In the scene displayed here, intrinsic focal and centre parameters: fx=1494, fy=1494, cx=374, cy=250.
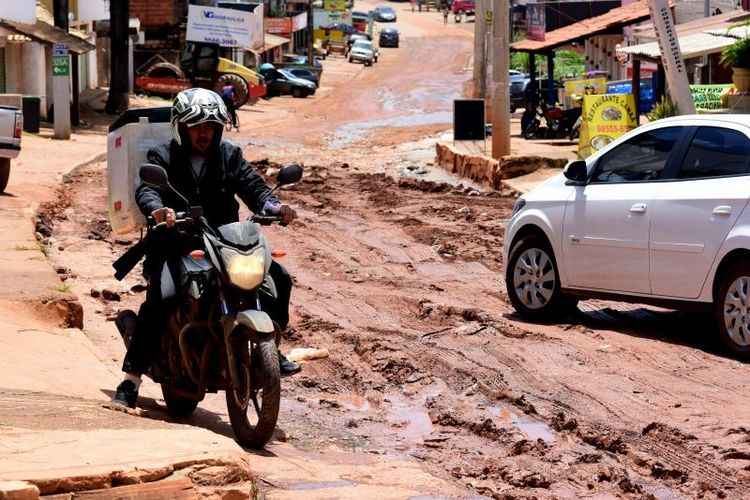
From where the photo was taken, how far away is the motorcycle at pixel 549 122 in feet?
113

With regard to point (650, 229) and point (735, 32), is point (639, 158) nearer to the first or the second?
point (650, 229)

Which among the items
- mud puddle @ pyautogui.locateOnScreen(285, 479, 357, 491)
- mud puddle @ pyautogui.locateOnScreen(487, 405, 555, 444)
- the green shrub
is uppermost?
the green shrub

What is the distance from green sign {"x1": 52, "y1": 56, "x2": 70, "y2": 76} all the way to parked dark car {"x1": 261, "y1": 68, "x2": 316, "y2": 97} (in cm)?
3089

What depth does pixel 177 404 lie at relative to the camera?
8336 millimetres

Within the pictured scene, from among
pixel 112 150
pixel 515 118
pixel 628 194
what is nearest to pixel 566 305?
pixel 628 194

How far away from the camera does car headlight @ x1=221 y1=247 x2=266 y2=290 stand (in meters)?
7.40

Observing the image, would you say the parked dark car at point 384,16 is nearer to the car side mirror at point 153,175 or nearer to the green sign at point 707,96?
the green sign at point 707,96

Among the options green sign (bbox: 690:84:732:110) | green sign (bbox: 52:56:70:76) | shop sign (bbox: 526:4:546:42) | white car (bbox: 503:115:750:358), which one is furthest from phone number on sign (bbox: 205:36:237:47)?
white car (bbox: 503:115:750:358)

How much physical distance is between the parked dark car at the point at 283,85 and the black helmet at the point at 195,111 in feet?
195

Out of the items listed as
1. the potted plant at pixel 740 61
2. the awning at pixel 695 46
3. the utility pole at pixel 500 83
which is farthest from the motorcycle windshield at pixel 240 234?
the awning at pixel 695 46

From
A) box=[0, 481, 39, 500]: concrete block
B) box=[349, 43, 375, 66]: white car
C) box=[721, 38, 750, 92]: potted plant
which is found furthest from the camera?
box=[349, 43, 375, 66]: white car

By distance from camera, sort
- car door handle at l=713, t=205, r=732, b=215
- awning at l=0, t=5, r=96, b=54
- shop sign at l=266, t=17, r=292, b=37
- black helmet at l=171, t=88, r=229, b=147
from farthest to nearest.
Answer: shop sign at l=266, t=17, r=292, b=37
awning at l=0, t=5, r=96, b=54
car door handle at l=713, t=205, r=732, b=215
black helmet at l=171, t=88, r=229, b=147

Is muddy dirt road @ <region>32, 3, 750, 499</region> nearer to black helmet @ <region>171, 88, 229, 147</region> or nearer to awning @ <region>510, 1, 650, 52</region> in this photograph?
black helmet @ <region>171, 88, 229, 147</region>

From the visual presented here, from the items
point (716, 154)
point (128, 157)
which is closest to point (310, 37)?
point (716, 154)
